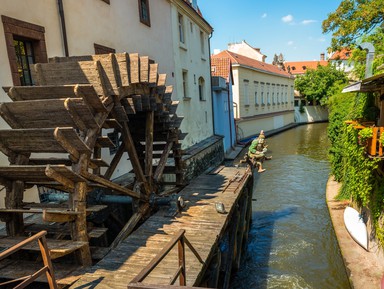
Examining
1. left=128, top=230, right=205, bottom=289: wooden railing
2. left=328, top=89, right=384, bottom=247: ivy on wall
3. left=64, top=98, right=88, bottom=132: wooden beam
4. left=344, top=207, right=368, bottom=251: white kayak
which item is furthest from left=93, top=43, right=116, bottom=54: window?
left=344, top=207, right=368, bottom=251: white kayak

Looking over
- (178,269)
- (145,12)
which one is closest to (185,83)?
(145,12)

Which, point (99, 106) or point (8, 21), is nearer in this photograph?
point (99, 106)

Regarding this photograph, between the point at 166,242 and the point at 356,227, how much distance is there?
5214mm

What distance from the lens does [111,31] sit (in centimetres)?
802

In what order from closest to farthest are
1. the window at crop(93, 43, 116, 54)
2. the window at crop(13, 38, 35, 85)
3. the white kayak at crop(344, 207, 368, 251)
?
the window at crop(13, 38, 35, 85) < the white kayak at crop(344, 207, 368, 251) < the window at crop(93, 43, 116, 54)

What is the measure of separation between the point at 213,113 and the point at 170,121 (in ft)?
36.2

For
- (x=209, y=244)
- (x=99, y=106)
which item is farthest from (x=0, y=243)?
(x=209, y=244)

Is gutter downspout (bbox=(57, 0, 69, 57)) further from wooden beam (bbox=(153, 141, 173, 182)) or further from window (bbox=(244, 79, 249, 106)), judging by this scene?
window (bbox=(244, 79, 249, 106))

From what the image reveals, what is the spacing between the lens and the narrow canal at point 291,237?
6.79 metres

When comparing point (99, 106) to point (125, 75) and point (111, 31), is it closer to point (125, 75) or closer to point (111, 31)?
point (125, 75)

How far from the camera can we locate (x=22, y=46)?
5707mm

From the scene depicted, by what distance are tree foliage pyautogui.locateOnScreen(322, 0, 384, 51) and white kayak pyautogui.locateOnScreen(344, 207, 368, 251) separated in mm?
9430

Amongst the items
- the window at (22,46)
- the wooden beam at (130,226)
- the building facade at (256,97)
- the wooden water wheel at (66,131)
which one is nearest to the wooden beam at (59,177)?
the wooden water wheel at (66,131)

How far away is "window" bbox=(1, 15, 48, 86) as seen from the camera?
16.9ft
